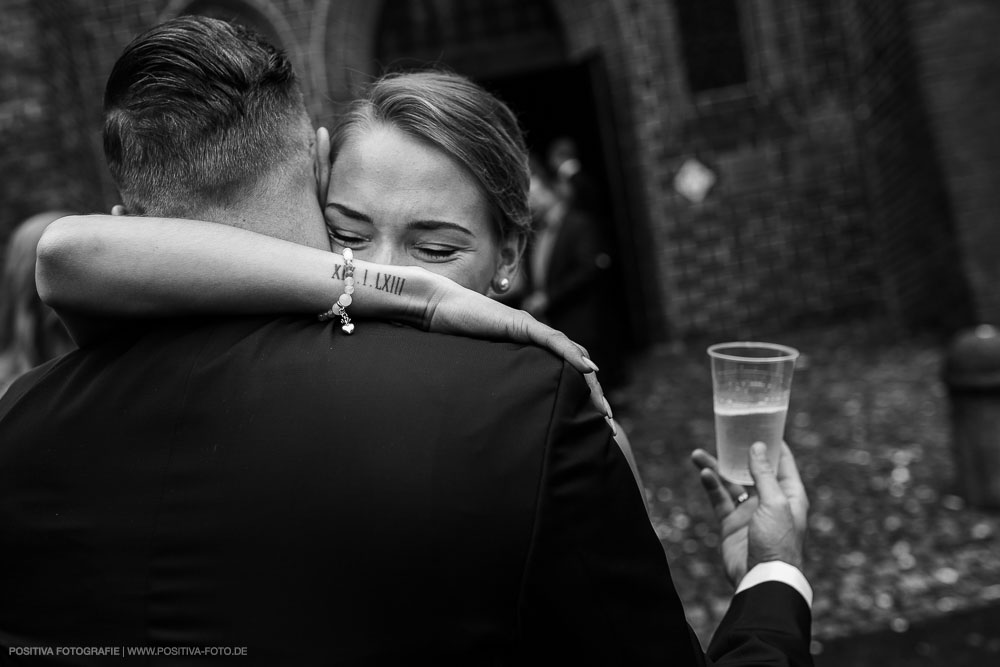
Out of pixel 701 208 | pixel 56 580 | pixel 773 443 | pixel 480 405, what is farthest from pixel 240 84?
pixel 701 208

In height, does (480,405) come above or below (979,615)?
above

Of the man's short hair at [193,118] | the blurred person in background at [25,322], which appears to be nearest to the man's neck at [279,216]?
the man's short hair at [193,118]

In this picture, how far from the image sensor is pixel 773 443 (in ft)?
6.58

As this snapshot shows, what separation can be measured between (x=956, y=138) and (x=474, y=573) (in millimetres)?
8117

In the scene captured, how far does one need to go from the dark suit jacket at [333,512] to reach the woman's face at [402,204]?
1.58 feet

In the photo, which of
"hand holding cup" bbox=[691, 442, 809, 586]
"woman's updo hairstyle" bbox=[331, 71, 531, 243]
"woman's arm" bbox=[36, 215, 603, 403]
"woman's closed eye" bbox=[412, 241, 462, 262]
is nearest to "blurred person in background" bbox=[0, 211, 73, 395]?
"woman's updo hairstyle" bbox=[331, 71, 531, 243]

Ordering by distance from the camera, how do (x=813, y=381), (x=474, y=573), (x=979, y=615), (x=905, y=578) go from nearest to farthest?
1. (x=474, y=573)
2. (x=979, y=615)
3. (x=905, y=578)
4. (x=813, y=381)

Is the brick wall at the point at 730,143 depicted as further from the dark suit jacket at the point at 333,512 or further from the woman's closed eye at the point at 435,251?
the dark suit jacket at the point at 333,512

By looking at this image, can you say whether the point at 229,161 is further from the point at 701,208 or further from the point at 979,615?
the point at 701,208

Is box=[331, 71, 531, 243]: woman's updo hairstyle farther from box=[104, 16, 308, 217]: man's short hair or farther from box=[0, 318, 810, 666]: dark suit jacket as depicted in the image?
box=[0, 318, 810, 666]: dark suit jacket

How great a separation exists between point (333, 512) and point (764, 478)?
1.08 metres

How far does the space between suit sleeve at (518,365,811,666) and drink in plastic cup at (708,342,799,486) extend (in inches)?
28.6

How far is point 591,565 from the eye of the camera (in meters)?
1.23

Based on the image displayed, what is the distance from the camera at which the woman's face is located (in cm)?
180
